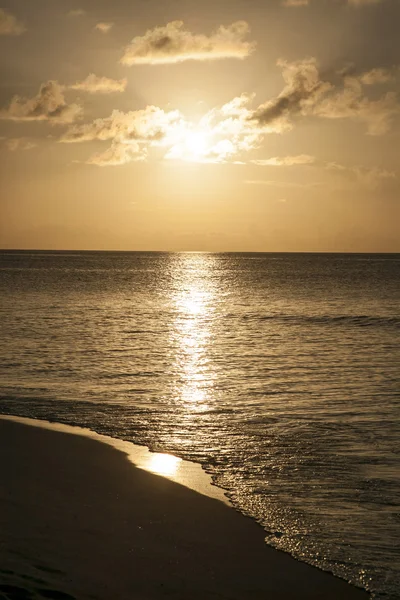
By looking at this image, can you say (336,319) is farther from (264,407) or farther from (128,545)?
(128,545)

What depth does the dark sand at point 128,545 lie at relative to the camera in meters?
8.01

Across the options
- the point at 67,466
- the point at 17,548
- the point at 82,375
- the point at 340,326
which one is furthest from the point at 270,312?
the point at 17,548

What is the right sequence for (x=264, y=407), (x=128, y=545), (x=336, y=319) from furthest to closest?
(x=336, y=319) < (x=264, y=407) < (x=128, y=545)

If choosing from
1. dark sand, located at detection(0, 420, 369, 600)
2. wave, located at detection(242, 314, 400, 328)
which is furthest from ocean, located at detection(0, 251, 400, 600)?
wave, located at detection(242, 314, 400, 328)

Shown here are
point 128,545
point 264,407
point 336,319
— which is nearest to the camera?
point 128,545

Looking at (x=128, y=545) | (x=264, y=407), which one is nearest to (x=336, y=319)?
Answer: (x=264, y=407)

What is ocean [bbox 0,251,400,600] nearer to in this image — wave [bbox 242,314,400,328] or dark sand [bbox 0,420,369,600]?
dark sand [bbox 0,420,369,600]

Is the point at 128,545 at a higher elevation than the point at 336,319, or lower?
lower

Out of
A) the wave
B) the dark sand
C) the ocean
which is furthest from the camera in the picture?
the wave

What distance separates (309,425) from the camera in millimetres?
16656

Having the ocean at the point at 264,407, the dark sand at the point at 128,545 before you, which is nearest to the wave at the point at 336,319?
the ocean at the point at 264,407

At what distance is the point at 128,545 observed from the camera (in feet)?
30.3

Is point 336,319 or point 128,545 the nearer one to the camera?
point 128,545

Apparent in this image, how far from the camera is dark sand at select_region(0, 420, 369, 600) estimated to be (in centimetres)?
801
